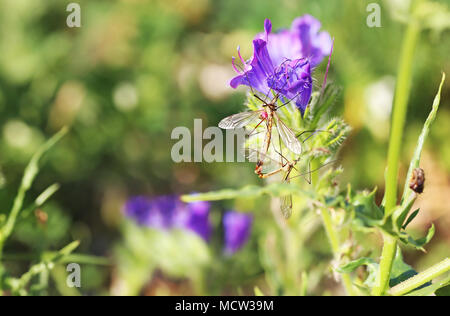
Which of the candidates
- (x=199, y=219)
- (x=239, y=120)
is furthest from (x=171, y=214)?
(x=239, y=120)

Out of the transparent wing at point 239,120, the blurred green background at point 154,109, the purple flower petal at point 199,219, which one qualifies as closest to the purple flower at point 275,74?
the transparent wing at point 239,120

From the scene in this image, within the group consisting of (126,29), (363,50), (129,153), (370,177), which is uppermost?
(126,29)

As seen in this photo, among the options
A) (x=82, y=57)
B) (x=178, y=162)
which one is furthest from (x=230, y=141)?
(x=82, y=57)

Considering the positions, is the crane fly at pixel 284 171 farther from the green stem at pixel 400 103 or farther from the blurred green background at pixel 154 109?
the blurred green background at pixel 154 109

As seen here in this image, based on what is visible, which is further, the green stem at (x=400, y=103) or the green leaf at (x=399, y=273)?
the green leaf at (x=399, y=273)

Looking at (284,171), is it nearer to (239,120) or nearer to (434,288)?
(239,120)
